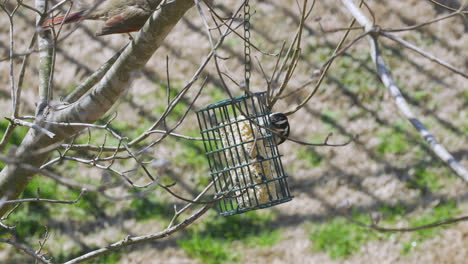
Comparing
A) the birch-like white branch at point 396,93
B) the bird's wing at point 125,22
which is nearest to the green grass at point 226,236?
the bird's wing at point 125,22

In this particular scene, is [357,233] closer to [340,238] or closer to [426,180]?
[340,238]

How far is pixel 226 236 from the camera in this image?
4293mm

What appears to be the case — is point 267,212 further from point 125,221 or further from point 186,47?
point 186,47

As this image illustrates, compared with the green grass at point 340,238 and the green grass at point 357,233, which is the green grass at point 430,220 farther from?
the green grass at point 340,238

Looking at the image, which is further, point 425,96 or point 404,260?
point 425,96

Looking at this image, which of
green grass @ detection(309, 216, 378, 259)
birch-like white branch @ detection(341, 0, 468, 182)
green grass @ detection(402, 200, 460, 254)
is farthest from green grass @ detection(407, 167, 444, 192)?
birch-like white branch @ detection(341, 0, 468, 182)

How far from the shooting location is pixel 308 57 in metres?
4.92

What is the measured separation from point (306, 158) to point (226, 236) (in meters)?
0.84

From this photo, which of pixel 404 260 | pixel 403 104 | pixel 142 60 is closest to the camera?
pixel 403 104

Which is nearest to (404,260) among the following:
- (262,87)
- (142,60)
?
(262,87)

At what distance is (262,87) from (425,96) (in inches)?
49.9

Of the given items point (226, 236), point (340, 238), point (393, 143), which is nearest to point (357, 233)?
point (340, 238)

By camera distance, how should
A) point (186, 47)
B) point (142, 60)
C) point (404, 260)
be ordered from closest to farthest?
point (142, 60) → point (404, 260) → point (186, 47)

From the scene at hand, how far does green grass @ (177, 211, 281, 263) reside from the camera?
4.23 metres
